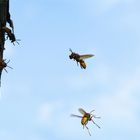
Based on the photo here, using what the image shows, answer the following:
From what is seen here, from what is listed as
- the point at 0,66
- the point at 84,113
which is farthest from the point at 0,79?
the point at 84,113

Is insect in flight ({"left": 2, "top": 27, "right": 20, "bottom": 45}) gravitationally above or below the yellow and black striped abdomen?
above

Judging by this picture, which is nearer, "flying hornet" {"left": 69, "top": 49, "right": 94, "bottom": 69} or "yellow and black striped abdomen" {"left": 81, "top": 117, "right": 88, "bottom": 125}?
"yellow and black striped abdomen" {"left": 81, "top": 117, "right": 88, "bottom": 125}

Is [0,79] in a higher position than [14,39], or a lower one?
lower

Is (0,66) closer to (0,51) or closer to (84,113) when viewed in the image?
(0,51)

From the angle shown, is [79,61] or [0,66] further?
[79,61]

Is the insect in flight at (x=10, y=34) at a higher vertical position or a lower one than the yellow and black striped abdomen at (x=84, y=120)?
higher

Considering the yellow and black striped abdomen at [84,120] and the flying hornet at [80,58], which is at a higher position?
the flying hornet at [80,58]

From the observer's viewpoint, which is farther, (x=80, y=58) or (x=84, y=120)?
(x=80, y=58)

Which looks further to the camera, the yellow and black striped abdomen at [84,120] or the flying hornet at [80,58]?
the flying hornet at [80,58]

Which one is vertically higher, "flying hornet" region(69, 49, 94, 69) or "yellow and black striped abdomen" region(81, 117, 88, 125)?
"flying hornet" region(69, 49, 94, 69)

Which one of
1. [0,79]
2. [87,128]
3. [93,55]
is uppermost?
[93,55]

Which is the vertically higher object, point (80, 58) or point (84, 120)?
point (80, 58)
